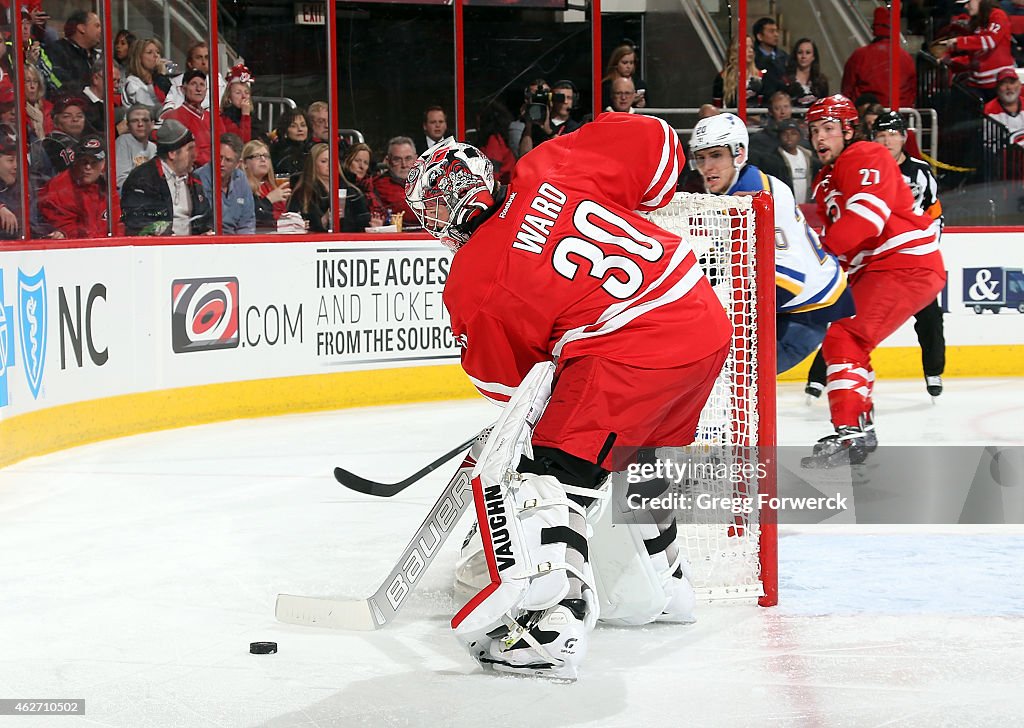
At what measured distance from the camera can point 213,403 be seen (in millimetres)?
6164

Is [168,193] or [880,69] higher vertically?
[880,69]

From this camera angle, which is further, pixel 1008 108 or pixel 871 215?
pixel 1008 108

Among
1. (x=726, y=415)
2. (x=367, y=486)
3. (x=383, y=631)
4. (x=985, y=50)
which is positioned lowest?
(x=383, y=631)

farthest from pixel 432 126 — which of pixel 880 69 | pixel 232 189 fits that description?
pixel 880 69

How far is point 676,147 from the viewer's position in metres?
2.76

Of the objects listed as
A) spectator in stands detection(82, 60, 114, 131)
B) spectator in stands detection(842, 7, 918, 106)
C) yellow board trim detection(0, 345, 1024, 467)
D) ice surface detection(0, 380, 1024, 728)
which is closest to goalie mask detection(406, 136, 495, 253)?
ice surface detection(0, 380, 1024, 728)

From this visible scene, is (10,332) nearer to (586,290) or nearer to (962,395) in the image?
(586,290)

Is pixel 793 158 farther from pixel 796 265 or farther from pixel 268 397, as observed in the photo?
pixel 796 265

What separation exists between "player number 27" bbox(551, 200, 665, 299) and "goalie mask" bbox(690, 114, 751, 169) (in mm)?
1382

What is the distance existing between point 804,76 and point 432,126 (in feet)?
7.42

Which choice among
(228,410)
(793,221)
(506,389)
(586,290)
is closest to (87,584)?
(506,389)

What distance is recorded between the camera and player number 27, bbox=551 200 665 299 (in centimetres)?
252

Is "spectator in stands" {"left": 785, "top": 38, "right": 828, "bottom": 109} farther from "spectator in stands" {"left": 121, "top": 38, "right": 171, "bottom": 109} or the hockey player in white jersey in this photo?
the hockey player in white jersey

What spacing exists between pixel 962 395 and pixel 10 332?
445 cm
